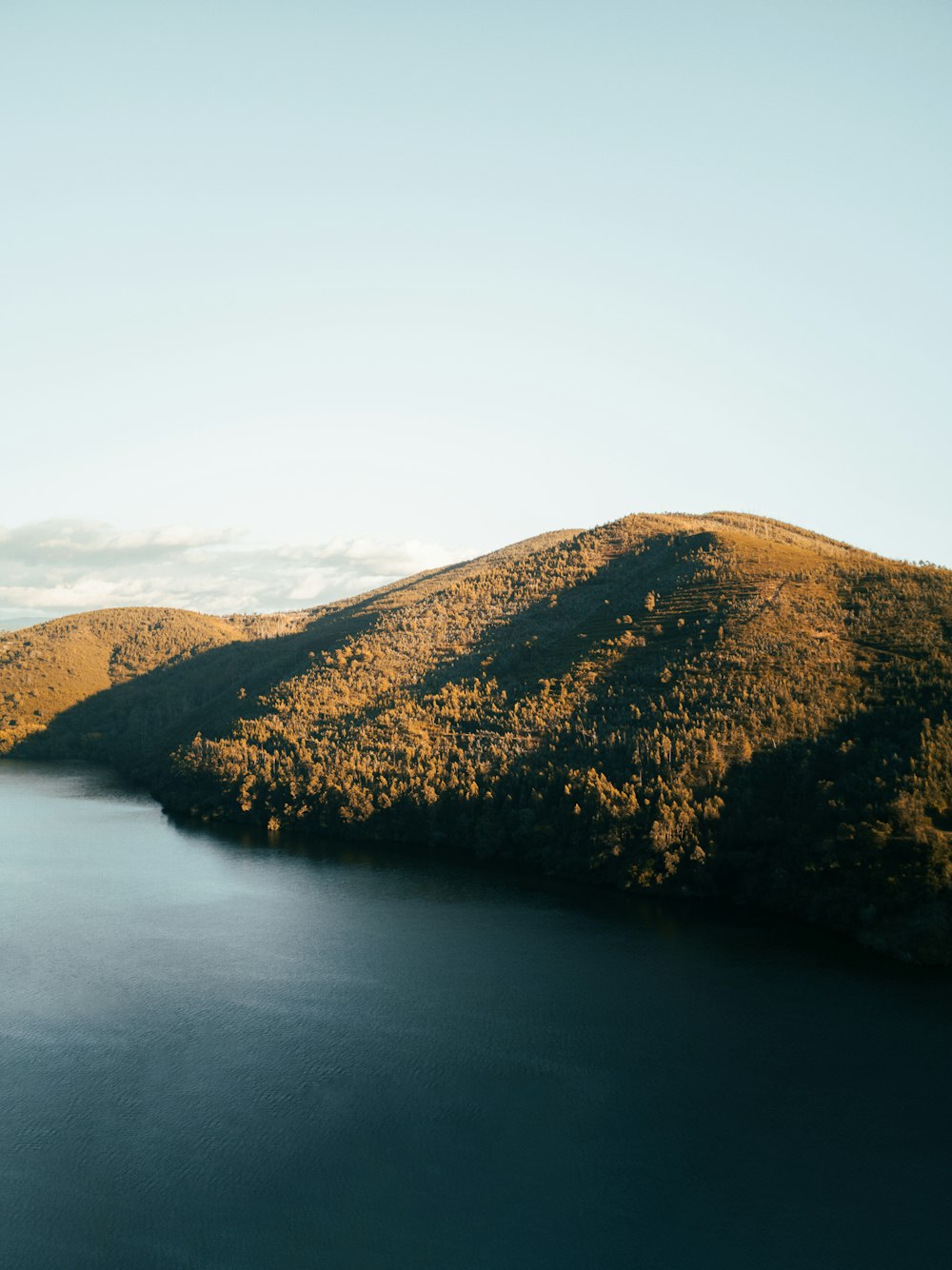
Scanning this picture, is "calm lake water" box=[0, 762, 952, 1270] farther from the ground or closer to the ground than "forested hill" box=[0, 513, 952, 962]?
closer to the ground

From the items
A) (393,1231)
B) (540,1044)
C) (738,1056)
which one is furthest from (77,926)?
(738,1056)

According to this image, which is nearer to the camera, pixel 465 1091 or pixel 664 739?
pixel 465 1091

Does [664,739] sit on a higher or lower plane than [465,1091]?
higher

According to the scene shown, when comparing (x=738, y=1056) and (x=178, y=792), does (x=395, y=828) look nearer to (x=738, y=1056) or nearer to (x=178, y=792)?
(x=178, y=792)

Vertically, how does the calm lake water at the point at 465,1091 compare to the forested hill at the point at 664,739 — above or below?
below

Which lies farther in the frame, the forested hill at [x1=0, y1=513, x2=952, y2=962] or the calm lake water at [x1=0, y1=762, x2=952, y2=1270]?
the forested hill at [x1=0, y1=513, x2=952, y2=962]
